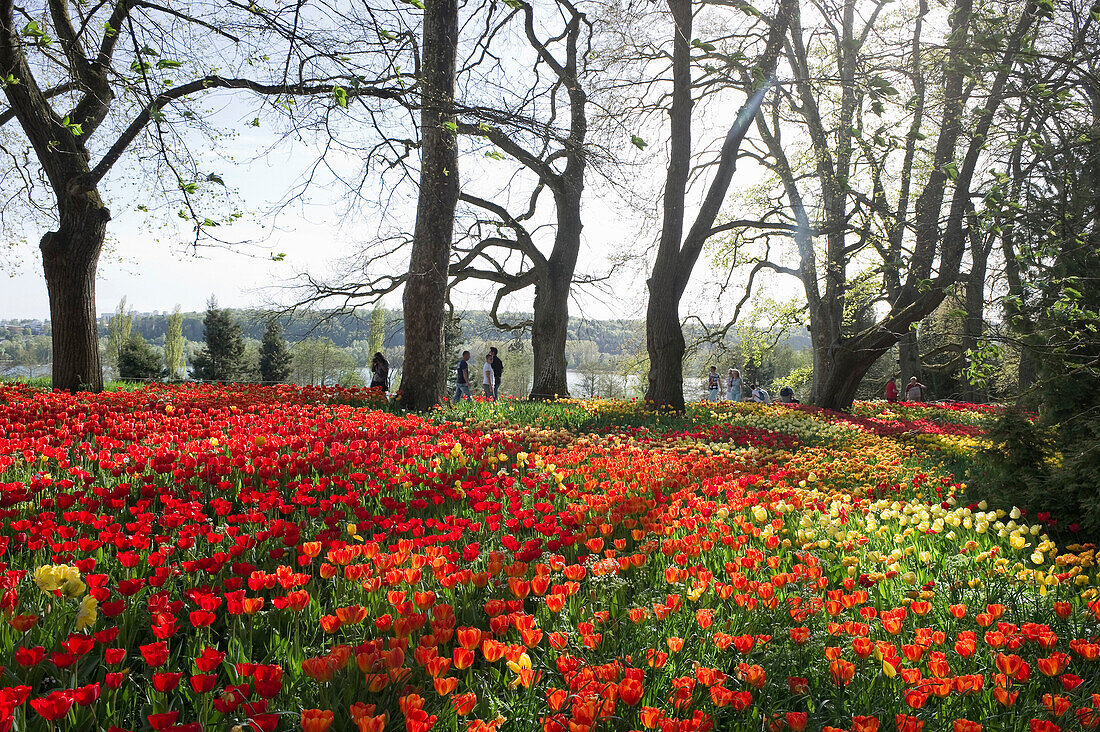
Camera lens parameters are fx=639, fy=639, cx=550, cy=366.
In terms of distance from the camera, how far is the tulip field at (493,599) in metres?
1.63

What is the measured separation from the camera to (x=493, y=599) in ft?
7.55

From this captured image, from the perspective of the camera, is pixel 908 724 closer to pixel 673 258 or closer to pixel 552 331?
pixel 673 258

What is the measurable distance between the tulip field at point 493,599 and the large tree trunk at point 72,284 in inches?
180

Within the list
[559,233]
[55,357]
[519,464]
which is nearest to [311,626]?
[519,464]

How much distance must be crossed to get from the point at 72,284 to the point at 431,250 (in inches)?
192

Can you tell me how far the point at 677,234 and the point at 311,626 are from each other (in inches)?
387

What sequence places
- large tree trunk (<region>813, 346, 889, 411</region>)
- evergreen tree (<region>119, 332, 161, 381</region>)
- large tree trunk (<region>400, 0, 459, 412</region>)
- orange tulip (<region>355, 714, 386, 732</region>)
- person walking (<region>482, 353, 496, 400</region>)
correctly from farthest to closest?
1. evergreen tree (<region>119, 332, 161, 381</region>)
2. person walking (<region>482, 353, 496, 400</region>)
3. large tree trunk (<region>813, 346, 889, 411</region>)
4. large tree trunk (<region>400, 0, 459, 412</region>)
5. orange tulip (<region>355, 714, 386, 732</region>)

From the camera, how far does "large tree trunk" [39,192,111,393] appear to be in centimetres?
865

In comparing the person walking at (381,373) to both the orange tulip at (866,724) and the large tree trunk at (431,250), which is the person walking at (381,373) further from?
the orange tulip at (866,724)

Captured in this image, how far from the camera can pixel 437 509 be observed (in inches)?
140

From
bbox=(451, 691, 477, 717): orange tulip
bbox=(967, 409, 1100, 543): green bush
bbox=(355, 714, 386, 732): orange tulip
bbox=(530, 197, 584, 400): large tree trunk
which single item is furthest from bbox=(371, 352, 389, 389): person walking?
bbox=(355, 714, 386, 732): orange tulip

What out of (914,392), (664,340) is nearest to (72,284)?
(664,340)

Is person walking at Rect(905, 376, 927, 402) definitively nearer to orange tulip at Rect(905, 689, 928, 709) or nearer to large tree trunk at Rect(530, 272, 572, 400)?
large tree trunk at Rect(530, 272, 572, 400)

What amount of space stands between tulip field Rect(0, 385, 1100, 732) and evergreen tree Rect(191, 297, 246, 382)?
139ft
